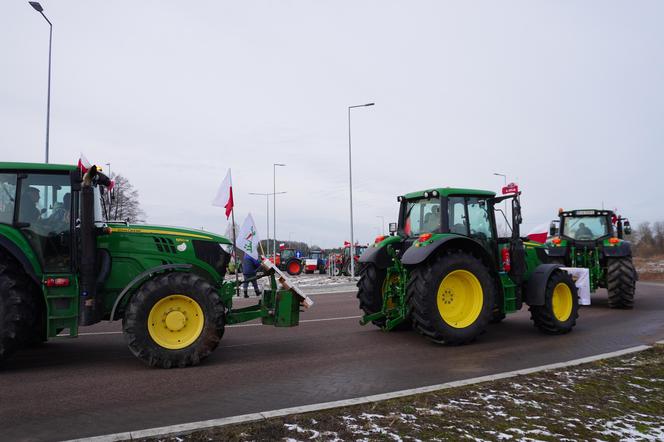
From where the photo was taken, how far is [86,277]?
623 centimetres

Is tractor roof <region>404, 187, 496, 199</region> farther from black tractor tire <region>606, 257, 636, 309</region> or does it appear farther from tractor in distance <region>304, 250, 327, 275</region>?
tractor in distance <region>304, 250, 327, 275</region>

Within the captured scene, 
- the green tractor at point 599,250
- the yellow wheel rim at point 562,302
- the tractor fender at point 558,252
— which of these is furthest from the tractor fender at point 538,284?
the tractor fender at point 558,252

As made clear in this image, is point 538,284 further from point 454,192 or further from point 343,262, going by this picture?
point 343,262

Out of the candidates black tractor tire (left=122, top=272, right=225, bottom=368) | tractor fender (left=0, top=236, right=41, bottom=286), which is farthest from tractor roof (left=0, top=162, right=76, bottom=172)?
black tractor tire (left=122, top=272, right=225, bottom=368)

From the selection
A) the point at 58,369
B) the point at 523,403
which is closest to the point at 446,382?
the point at 523,403

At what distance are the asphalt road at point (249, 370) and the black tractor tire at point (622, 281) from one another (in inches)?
103

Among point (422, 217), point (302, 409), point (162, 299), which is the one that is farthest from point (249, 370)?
point (422, 217)

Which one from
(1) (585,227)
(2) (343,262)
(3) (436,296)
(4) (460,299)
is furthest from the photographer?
(2) (343,262)

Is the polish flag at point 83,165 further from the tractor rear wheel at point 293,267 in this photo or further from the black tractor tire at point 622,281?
the tractor rear wheel at point 293,267

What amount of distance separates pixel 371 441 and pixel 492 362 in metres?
3.42

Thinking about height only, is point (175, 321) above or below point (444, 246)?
below

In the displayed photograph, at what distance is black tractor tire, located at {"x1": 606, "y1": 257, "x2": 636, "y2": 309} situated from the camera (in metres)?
12.2

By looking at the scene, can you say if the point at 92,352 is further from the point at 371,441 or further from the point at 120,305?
the point at 371,441

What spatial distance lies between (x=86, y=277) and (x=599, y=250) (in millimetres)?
11840
